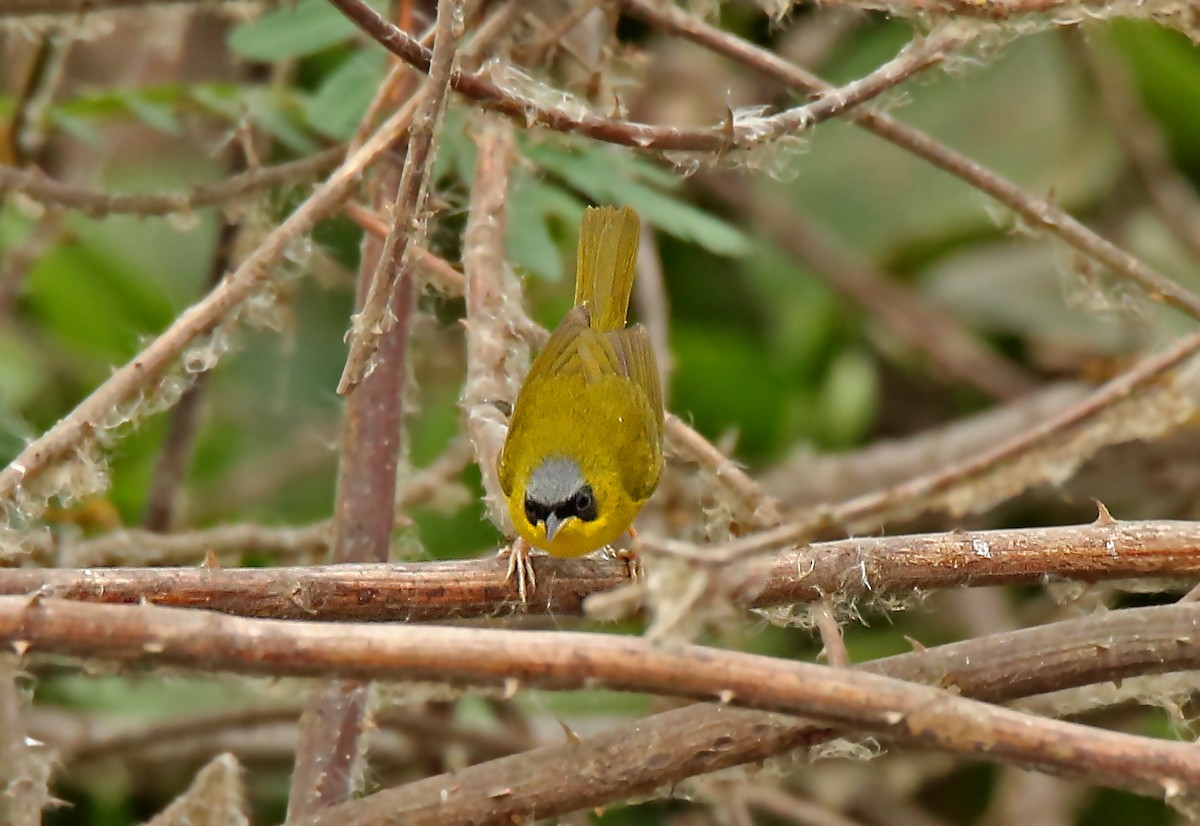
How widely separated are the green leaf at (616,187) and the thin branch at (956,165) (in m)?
0.33

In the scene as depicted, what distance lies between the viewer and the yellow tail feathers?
2.64m

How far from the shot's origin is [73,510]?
10.3 ft

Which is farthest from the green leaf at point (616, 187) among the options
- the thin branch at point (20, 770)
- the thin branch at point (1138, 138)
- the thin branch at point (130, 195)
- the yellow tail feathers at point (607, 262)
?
the thin branch at point (1138, 138)

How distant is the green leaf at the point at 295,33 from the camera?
102 inches

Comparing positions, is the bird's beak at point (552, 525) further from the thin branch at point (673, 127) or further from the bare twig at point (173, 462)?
the bare twig at point (173, 462)

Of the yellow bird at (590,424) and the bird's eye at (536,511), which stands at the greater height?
the yellow bird at (590,424)

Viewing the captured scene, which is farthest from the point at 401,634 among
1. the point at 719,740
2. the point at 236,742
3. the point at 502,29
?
the point at 236,742

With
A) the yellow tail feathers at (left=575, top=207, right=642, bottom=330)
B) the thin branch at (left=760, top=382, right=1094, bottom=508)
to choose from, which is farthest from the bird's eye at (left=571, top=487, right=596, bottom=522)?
the thin branch at (left=760, top=382, right=1094, bottom=508)

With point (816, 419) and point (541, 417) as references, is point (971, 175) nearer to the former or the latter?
point (541, 417)

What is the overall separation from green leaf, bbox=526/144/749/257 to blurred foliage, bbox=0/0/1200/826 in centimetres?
55

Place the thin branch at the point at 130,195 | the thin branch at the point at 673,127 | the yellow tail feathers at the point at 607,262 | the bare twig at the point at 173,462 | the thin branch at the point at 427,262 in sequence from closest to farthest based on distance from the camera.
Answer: the thin branch at the point at 673,127 → the thin branch at the point at 427,262 → the thin branch at the point at 130,195 → the yellow tail feathers at the point at 607,262 → the bare twig at the point at 173,462

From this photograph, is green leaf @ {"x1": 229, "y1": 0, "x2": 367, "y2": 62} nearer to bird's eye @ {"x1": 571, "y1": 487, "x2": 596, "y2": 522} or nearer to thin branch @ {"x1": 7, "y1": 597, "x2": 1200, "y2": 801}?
bird's eye @ {"x1": 571, "y1": 487, "x2": 596, "y2": 522}

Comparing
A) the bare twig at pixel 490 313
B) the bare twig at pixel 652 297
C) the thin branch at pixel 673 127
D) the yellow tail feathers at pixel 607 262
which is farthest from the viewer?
the bare twig at pixel 652 297

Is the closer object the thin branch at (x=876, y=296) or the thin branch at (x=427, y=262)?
the thin branch at (x=427, y=262)
